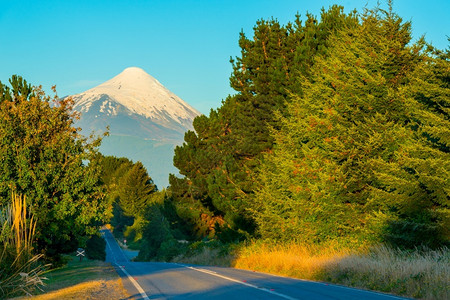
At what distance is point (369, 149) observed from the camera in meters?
25.5

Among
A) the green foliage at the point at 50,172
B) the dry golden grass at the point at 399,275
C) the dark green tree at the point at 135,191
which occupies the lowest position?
the dry golden grass at the point at 399,275

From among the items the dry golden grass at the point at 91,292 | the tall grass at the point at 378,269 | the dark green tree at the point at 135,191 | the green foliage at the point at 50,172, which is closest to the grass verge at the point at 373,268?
the tall grass at the point at 378,269

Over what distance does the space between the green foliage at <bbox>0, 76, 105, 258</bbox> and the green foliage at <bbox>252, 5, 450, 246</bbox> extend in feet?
37.0

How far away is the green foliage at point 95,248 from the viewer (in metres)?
72.9

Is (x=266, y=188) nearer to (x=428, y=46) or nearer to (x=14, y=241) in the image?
(x=428, y=46)

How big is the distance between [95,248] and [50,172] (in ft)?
173

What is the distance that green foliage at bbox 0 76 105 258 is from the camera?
24469 millimetres

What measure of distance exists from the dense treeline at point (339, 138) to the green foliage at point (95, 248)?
112 ft

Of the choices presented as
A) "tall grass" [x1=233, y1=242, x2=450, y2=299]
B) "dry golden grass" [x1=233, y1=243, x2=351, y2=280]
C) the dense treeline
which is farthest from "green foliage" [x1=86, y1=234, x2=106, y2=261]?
"tall grass" [x1=233, y1=242, x2=450, y2=299]

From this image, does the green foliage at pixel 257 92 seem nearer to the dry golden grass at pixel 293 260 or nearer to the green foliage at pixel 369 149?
the green foliage at pixel 369 149

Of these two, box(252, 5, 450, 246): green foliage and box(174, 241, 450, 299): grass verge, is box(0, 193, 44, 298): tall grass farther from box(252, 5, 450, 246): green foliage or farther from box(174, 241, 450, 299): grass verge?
box(252, 5, 450, 246): green foliage

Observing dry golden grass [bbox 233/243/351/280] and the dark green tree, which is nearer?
dry golden grass [bbox 233/243/351/280]

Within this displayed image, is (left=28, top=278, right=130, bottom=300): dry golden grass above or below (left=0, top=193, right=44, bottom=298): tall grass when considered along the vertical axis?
below

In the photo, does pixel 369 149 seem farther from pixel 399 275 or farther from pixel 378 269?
pixel 399 275
